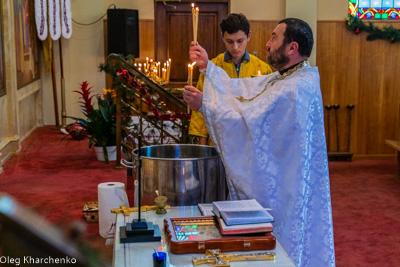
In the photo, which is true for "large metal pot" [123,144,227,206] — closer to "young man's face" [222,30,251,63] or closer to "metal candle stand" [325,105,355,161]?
"young man's face" [222,30,251,63]

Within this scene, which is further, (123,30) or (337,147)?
(123,30)

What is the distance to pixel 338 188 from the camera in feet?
22.0

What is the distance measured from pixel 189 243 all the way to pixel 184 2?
26.5 feet

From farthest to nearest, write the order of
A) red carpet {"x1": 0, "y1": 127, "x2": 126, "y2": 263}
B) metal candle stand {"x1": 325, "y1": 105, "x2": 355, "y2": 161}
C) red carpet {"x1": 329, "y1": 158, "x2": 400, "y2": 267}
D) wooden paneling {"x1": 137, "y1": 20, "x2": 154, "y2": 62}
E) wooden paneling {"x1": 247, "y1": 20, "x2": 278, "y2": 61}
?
wooden paneling {"x1": 137, "y1": 20, "x2": 154, "y2": 62} → wooden paneling {"x1": 247, "y1": 20, "x2": 278, "y2": 61} → metal candle stand {"x1": 325, "y1": 105, "x2": 355, "y2": 161} → red carpet {"x1": 0, "y1": 127, "x2": 126, "y2": 263} → red carpet {"x1": 329, "y1": 158, "x2": 400, "y2": 267}

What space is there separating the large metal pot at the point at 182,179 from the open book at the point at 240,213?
1.43ft

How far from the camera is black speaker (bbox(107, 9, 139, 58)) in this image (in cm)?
908

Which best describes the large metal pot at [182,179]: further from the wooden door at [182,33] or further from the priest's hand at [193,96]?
the wooden door at [182,33]

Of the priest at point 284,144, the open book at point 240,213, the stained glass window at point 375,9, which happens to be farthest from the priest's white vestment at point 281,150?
the stained glass window at point 375,9

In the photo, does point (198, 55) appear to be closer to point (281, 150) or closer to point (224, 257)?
point (281, 150)

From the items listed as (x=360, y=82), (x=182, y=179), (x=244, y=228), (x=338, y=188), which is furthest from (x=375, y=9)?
(x=244, y=228)

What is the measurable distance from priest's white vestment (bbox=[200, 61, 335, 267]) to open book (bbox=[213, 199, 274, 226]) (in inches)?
16.0

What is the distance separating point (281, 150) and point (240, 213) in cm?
61

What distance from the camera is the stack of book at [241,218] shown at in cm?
212

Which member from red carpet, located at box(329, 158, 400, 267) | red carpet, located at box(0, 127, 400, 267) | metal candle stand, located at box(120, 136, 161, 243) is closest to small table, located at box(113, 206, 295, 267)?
metal candle stand, located at box(120, 136, 161, 243)
